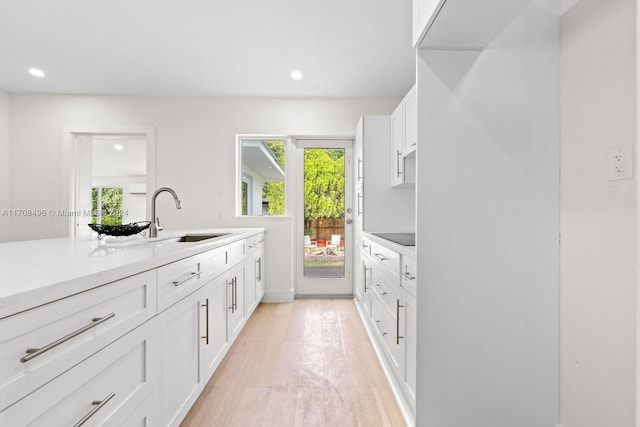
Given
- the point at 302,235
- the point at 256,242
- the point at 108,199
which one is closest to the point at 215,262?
the point at 256,242

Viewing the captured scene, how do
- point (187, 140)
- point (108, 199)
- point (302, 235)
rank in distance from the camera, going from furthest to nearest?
1. point (108, 199)
2. point (302, 235)
3. point (187, 140)

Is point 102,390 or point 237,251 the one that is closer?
point 102,390

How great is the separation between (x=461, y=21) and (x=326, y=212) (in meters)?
2.90

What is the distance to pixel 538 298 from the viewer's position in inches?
52.7

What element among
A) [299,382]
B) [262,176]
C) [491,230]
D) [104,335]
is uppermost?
[262,176]

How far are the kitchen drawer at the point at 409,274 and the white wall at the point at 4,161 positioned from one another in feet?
15.0

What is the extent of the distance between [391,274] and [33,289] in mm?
1635

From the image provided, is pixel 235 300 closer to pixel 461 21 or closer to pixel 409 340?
pixel 409 340

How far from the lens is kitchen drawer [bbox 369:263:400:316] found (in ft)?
5.92

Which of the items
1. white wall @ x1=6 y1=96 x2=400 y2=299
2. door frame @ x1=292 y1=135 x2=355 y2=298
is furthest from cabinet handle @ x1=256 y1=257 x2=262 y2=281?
door frame @ x1=292 y1=135 x2=355 y2=298

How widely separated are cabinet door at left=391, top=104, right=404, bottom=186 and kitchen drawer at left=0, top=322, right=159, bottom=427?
2225 millimetres

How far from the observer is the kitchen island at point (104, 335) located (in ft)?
2.04

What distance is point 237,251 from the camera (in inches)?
96.7

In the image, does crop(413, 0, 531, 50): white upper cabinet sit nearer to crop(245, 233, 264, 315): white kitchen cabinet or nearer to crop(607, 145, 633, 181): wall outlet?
crop(607, 145, 633, 181): wall outlet
